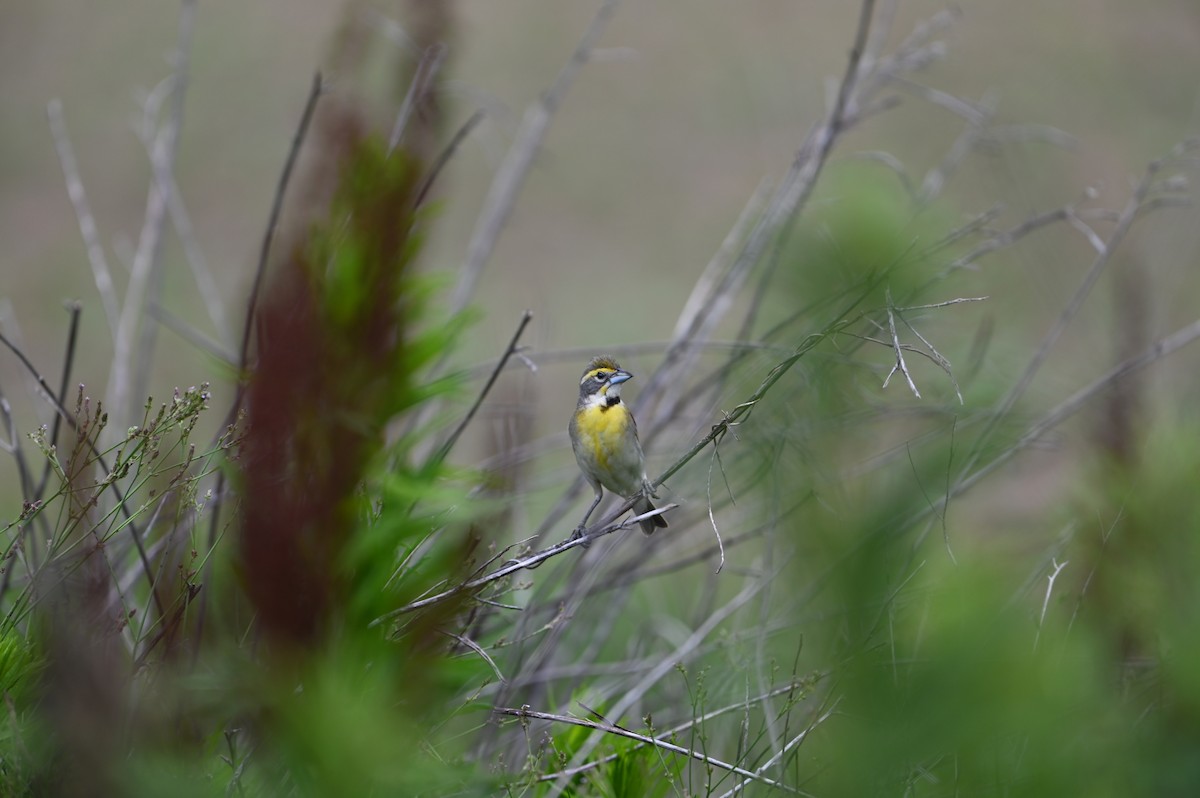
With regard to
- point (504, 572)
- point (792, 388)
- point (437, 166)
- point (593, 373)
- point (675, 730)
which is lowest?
point (593, 373)

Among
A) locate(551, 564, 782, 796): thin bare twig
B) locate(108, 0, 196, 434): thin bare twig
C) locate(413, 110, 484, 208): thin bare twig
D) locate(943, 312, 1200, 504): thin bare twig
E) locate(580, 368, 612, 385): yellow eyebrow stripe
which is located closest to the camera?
locate(413, 110, 484, 208): thin bare twig

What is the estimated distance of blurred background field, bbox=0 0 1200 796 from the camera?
A: 1.10m

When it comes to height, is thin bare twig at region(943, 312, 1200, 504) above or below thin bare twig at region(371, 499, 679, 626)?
below

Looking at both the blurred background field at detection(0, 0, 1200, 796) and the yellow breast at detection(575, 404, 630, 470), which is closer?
the blurred background field at detection(0, 0, 1200, 796)

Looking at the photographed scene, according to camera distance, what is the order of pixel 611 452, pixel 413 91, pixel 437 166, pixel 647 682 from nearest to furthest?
1. pixel 413 91
2. pixel 437 166
3. pixel 647 682
4. pixel 611 452

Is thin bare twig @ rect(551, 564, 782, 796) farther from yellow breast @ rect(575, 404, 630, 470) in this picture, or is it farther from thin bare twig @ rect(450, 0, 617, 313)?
thin bare twig @ rect(450, 0, 617, 313)

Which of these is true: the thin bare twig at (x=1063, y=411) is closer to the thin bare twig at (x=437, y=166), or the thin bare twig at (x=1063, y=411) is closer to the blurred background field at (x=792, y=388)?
the blurred background field at (x=792, y=388)

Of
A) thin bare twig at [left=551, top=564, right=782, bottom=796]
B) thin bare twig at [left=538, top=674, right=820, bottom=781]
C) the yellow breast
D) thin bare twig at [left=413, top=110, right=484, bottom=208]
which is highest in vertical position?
thin bare twig at [left=413, top=110, right=484, bottom=208]

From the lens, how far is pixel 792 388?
1619mm

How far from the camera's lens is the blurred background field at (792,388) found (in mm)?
1101

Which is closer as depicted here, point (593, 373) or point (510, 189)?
point (510, 189)

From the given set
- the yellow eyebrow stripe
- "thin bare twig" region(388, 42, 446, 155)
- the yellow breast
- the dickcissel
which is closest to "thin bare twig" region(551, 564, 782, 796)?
the dickcissel

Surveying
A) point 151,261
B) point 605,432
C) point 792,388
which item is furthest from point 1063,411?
point 151,261

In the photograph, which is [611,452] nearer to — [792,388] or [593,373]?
[593,373]
